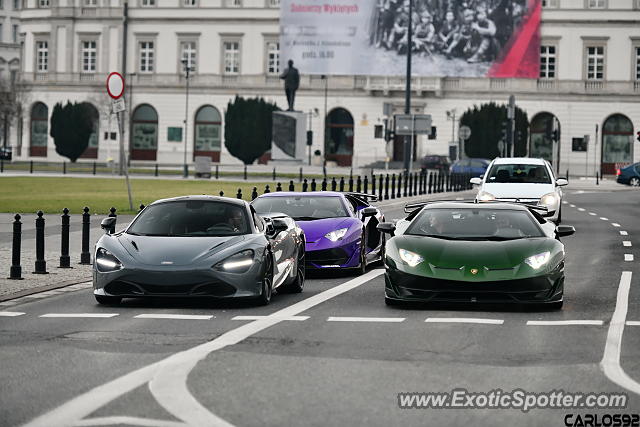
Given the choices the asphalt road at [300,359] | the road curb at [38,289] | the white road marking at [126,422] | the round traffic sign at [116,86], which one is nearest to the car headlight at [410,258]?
the asphalt road at [300,359]

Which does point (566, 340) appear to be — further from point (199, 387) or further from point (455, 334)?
point (199, 387)

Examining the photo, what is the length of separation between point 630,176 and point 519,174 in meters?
48.7

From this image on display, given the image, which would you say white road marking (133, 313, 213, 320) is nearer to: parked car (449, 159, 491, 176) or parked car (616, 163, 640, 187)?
parked car (449, 159, 491, 176)

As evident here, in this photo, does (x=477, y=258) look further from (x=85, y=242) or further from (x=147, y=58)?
(x=147, y=58)

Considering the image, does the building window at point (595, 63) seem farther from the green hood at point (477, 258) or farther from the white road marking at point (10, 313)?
the white road marking at point (10, 313)

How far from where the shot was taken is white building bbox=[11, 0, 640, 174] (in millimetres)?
108562

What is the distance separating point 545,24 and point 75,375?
334 feet

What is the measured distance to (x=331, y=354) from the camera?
11516 mm

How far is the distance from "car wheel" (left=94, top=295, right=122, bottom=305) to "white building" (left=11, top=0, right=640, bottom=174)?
Result: 306 ft

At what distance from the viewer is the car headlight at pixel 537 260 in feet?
49.7

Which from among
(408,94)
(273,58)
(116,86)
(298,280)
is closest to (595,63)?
(273,58)

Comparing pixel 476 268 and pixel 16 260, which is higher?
pixel 476 268

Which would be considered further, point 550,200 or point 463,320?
point 550,200

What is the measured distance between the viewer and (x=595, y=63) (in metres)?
109
